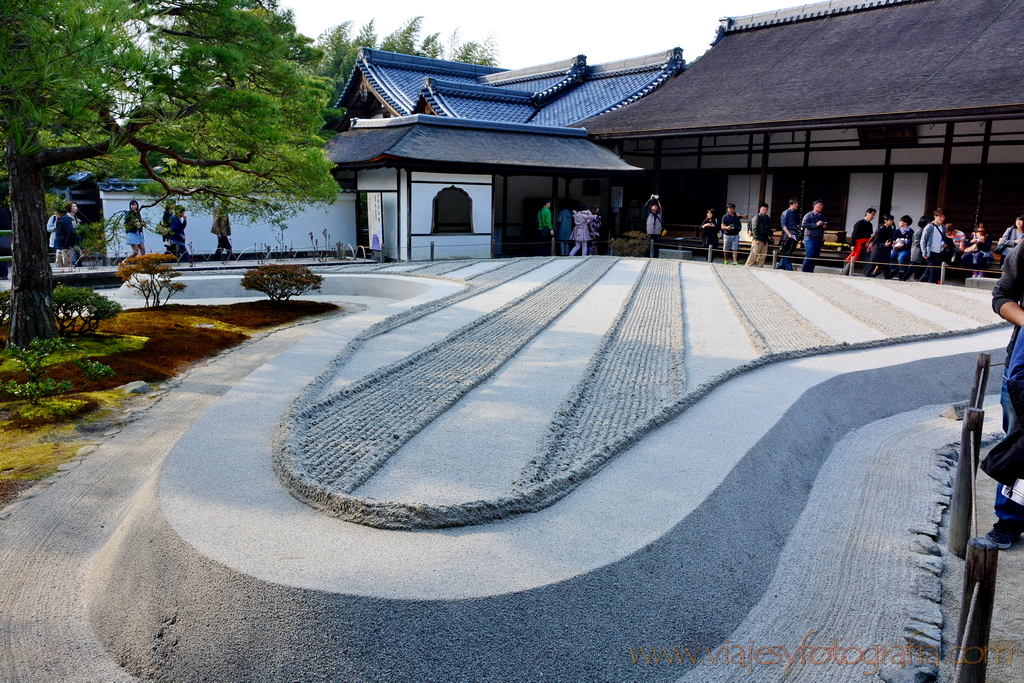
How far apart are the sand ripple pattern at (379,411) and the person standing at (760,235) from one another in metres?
7.91

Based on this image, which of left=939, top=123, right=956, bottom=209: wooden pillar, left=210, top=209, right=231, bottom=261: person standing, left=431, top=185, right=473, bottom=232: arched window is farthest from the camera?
left=431, top=185, right=473, bottom=232: arched window

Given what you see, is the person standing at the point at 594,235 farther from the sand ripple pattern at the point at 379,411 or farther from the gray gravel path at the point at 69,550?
the gray gravel path at the point at 69,550

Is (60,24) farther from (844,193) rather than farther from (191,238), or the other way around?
(844,193)

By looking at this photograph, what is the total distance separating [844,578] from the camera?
368 cm

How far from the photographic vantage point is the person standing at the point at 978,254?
12.5 meters

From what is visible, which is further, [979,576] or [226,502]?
[226,502]

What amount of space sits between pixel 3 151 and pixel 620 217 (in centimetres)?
1508

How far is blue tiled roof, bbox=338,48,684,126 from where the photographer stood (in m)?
20.8

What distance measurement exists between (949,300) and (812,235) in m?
3.66

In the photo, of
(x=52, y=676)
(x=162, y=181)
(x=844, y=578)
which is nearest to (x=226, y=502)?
(x=52, y=676)

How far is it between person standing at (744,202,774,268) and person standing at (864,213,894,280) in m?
1.99

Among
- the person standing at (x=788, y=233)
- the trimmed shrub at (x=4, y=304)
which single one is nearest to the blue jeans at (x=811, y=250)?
the person standing at (x=788, y=233)

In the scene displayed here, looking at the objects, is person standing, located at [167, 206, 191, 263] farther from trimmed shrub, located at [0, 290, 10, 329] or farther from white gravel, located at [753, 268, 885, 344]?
white gravel, located at [753, 268, 885, 344]

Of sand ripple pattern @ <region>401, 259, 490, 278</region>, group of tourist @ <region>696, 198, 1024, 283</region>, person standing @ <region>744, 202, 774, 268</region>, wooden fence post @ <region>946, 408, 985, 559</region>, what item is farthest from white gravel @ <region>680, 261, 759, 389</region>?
sand ripple pattern @ <region>401, 259, 490, 278</region>
